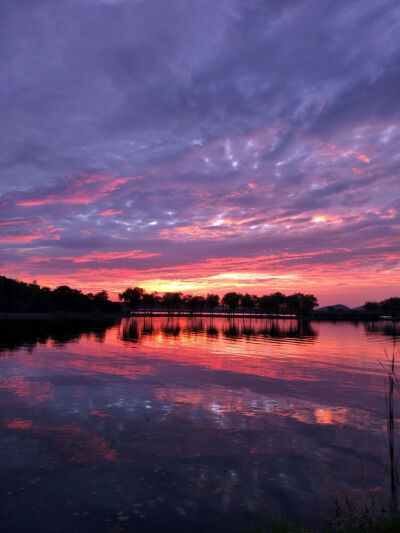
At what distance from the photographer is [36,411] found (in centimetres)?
1784

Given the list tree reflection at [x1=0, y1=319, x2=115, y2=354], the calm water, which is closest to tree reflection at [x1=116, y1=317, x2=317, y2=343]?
tree reflection at [x1=0, y1=319, x2=115, y2=354]

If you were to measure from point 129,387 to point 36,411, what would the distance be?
22.6 ft

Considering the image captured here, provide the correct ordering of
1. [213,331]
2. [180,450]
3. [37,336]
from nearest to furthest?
[180,450], [37,336], [213,331]

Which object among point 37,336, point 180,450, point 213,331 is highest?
point 37,336

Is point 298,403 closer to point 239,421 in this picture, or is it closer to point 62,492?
point 239,421

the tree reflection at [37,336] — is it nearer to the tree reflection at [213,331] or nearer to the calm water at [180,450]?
the tree reflection at [213,331]

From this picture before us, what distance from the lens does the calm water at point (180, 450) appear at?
31.6ft

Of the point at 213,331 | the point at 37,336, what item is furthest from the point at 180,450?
the point at 213,331

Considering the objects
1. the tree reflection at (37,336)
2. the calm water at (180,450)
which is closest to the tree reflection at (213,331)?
the tree reflection at (37,336)

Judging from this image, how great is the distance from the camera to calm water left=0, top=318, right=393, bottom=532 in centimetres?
962

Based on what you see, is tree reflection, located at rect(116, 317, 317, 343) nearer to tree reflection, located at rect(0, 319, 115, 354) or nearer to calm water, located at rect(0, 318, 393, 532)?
tree reflection, located at rect(0, 319, 115, 354)

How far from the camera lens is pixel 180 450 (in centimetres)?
1351

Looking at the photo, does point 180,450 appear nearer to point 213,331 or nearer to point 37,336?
point 37,336

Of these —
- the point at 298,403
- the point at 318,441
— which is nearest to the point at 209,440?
the point at 318,441
